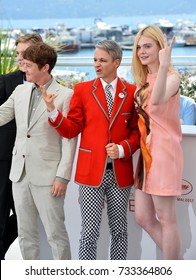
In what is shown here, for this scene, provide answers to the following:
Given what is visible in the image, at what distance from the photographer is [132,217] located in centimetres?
318

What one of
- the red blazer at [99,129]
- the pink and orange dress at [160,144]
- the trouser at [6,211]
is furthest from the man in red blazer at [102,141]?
the trouser at [6,211]

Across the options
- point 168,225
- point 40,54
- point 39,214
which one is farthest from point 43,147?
point 168,225

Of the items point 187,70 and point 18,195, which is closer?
point 18,195

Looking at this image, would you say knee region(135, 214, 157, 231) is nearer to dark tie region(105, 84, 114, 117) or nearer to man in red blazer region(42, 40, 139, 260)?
man in red blazer region(42, 40, 139, 260)

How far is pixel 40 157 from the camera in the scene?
2943 millimetres

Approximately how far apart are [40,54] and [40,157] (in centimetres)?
52

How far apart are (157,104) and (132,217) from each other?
2.55 feet

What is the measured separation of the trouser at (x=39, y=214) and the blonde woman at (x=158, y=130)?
17.7 inches

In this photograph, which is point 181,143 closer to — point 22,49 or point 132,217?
point 132,217

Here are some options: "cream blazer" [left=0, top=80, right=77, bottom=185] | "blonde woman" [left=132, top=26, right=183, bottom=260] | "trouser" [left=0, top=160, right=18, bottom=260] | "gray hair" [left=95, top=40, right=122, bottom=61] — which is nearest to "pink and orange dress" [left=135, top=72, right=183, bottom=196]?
"blonde woman" [left=132, top=26, right=183, bottom=260]

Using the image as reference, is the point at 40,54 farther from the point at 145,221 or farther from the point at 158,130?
the point at 145,221

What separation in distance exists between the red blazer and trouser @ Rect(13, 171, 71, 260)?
0.19 metres

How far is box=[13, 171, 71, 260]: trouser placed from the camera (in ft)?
9.65
